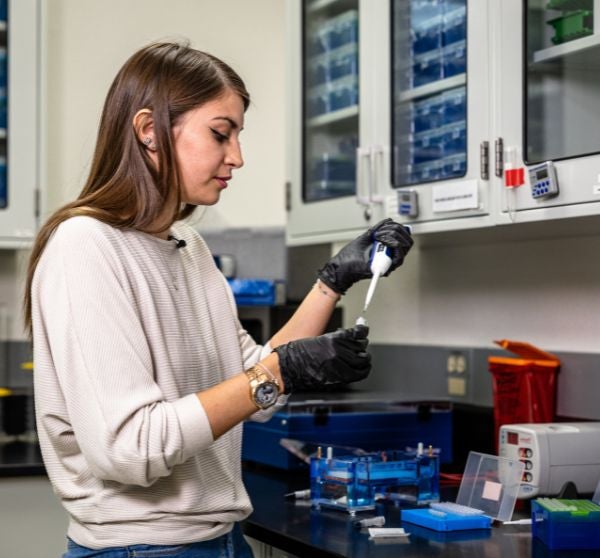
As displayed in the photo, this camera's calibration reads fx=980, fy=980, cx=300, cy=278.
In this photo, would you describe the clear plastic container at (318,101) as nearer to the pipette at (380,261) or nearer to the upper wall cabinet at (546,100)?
the upper wall cabinet at (546,100)

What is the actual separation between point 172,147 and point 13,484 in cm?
138

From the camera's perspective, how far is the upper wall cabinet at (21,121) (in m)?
2.93

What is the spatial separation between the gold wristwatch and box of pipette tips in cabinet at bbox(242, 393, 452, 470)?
825 millimetres

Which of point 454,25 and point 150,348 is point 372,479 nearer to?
point 150,348

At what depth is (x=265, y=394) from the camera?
136 centimetres

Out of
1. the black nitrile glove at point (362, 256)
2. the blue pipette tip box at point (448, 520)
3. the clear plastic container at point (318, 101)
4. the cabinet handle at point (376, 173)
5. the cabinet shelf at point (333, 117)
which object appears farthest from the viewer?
the clear plastic container at point (318, 101)

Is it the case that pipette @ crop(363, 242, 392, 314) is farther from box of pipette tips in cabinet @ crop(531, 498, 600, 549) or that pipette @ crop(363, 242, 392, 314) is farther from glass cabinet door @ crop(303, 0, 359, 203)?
glass cabinet door @ crop(303, 0, 359, 203)

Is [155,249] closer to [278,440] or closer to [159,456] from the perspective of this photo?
[159,456]

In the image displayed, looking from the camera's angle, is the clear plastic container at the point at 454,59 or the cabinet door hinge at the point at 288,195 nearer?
the clear plastic container at the point at 454,59

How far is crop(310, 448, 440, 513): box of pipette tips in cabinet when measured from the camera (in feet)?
6.14

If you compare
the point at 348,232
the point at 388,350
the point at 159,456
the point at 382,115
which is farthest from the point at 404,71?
the point at 159,456

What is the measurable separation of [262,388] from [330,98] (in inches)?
53.9

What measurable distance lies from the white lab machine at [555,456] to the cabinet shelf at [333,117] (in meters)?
0.94

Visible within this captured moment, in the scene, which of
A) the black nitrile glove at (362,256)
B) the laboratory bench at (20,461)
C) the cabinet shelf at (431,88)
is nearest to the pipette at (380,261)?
the black nitrile glove at (362,256)
